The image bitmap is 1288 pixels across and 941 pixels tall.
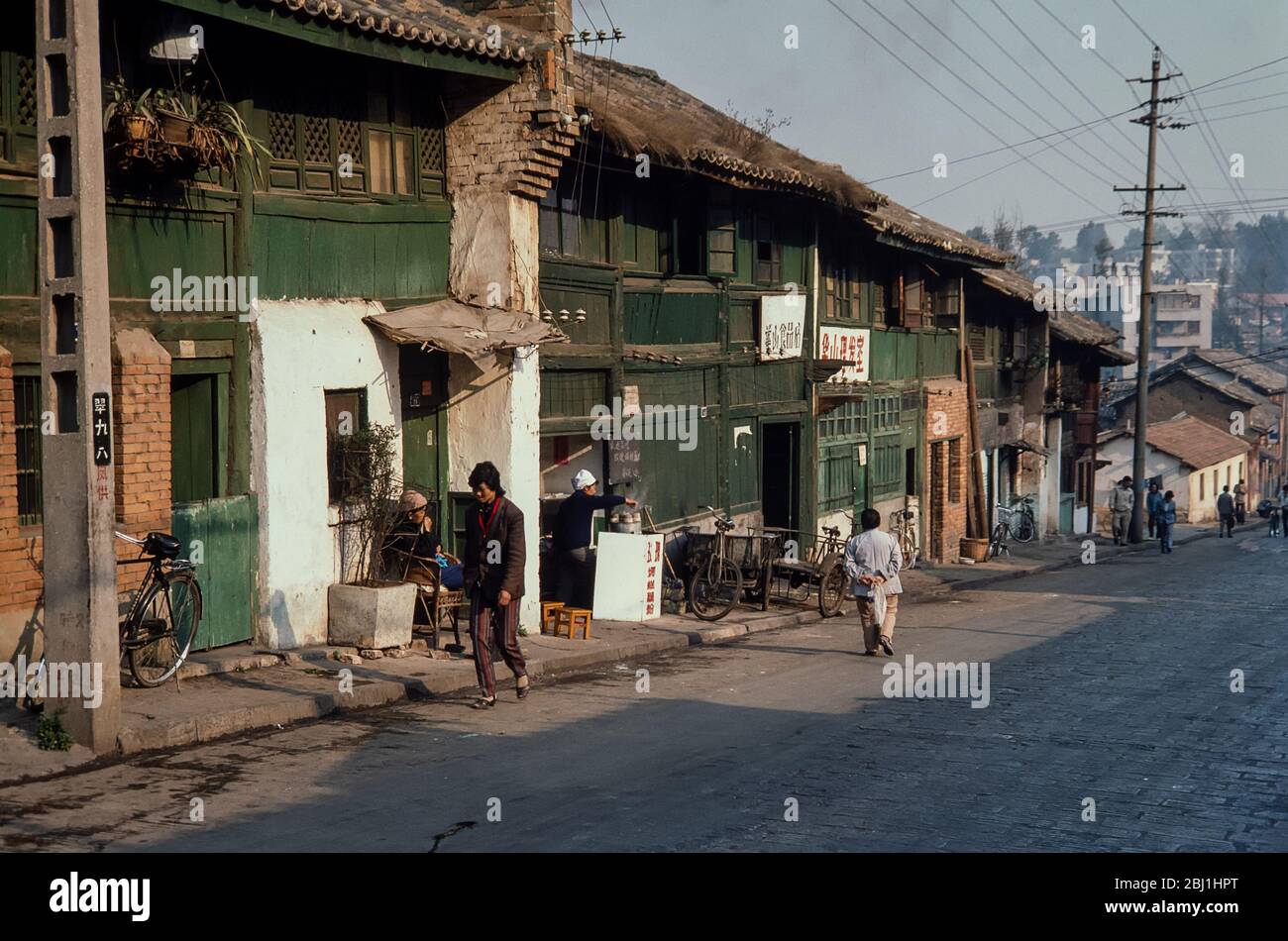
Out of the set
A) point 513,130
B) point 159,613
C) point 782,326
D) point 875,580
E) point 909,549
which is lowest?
point 909,549

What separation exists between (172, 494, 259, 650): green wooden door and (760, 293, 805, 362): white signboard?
467 inches

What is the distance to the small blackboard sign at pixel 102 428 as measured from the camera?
9453mm

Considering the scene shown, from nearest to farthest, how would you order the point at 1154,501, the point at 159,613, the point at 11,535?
the point at 11,535 → the point at 159,613 → the point at 1154,501

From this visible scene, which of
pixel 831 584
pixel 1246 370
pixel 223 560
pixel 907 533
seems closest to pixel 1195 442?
pixel 1246 370

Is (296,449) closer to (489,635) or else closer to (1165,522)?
(489,635)

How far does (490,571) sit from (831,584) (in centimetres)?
948

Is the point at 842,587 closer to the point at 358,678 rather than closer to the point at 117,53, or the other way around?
the point at 358,678

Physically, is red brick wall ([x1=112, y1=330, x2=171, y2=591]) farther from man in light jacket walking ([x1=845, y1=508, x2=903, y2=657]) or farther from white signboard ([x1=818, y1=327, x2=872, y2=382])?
white signboard ([x1=818, y1=327, x2=872, y2=382])

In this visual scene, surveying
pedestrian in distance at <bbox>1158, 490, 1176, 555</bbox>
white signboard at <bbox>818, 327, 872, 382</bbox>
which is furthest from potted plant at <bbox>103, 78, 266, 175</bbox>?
pedestrian in distance at <bbox>1158, 490, 1176, 555</bbox>

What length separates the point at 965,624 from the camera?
1961cm

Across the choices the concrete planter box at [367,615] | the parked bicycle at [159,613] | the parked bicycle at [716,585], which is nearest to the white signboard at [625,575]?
→ the parked bicycle at [716,585]

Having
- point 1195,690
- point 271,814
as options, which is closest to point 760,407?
point 1195,690

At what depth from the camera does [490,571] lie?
11.8m

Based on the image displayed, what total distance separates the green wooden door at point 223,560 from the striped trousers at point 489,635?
2.36m
